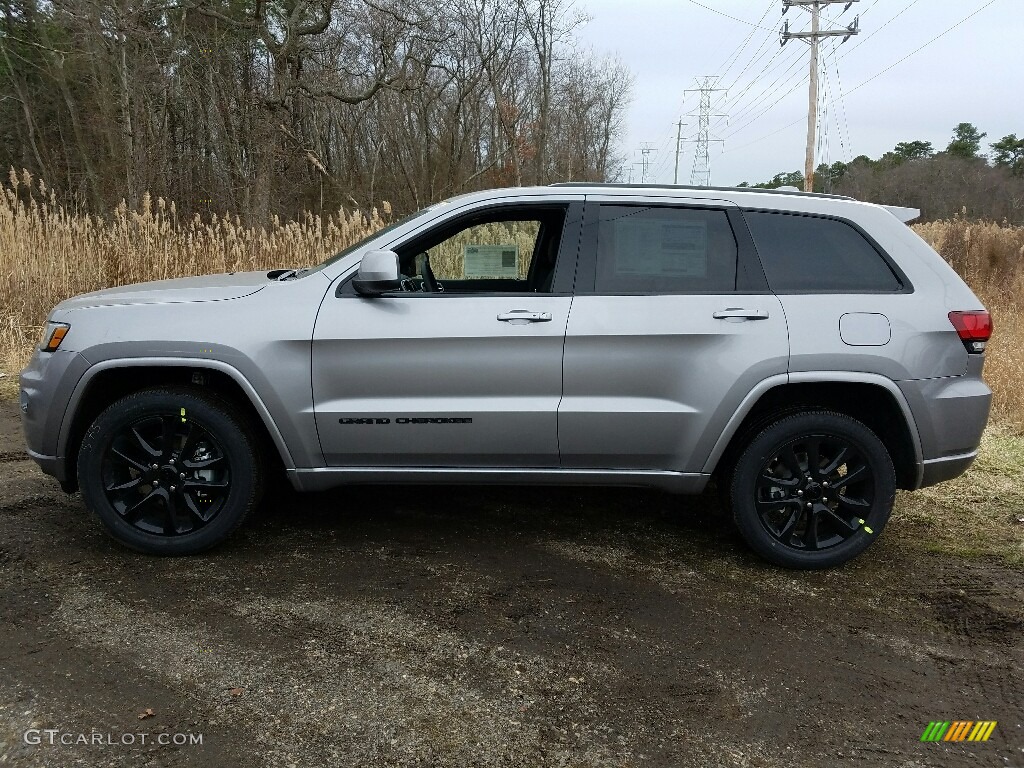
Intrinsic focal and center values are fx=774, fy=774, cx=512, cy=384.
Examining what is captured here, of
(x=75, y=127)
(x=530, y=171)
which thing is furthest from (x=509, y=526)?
(x=530, y=171)

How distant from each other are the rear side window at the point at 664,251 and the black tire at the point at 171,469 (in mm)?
1913

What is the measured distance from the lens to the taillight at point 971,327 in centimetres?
361

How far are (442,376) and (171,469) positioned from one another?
138 centimetres

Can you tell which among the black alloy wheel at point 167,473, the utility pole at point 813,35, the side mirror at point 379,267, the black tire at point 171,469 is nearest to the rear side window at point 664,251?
the side mirror at point 379,267

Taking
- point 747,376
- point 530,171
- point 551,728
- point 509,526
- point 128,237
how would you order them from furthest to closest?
point 530,171 < point 128,237 < point 509,526 < point 747,376 < point 551,728

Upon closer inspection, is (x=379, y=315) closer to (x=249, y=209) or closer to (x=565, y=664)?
(x=565, y=664)

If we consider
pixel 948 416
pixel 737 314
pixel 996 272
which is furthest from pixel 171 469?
pixel 996 272

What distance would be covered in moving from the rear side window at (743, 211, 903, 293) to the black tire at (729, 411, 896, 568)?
62cm

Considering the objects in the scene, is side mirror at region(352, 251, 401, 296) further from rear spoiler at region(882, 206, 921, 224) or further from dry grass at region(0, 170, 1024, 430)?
dry grass at region(0, 170, 1024, 430)

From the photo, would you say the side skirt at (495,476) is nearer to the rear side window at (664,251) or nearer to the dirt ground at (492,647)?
the dirt ground at (492,647)

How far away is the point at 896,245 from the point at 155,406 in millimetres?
3611

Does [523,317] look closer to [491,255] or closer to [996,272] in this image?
[491,255]

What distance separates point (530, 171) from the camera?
3203cm
